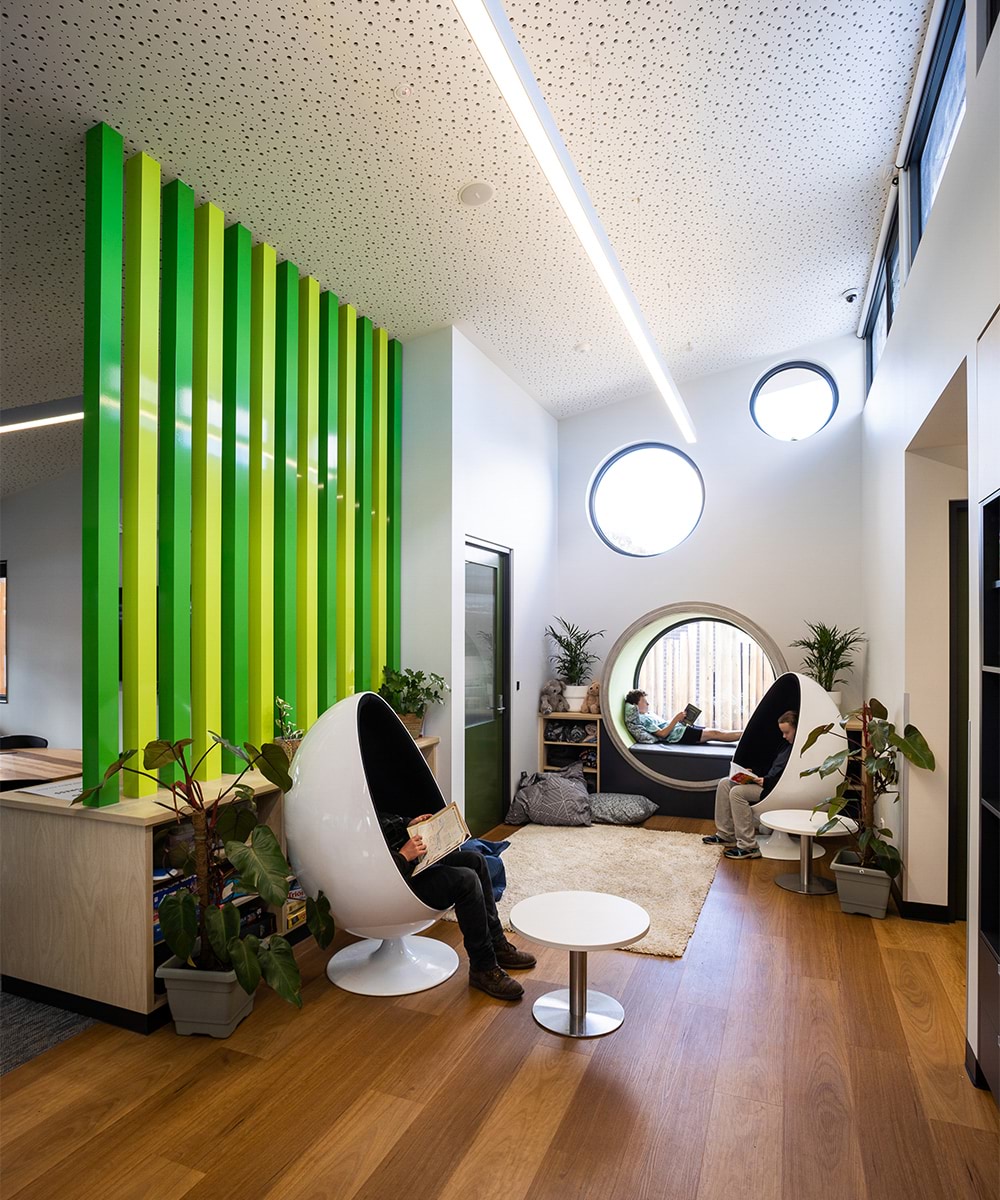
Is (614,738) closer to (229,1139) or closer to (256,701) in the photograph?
(256,701)

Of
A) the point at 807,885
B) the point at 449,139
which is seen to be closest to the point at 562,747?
the point at 807,885

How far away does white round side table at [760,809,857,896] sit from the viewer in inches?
163

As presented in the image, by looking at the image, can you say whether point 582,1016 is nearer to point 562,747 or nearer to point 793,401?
point 562,747

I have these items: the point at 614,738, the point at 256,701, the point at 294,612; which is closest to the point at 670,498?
the point at 614,738

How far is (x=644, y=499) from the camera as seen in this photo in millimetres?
7082

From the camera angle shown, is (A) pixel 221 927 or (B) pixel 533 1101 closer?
(B) pixel 533 1101

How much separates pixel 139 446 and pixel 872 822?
391 centimetres

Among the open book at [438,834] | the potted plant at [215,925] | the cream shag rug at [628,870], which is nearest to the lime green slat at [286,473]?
the potted plant at [215,925]

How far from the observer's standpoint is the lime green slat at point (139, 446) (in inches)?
118

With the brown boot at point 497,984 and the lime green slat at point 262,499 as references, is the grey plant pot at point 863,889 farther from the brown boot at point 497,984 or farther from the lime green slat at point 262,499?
the lime green slat at point 262,499

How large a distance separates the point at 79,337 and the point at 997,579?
4.43m

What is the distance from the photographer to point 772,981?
10.2 ft

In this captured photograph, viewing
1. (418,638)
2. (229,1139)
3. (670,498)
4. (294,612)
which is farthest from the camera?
(670,498)

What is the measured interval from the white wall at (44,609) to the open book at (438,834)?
444cm
